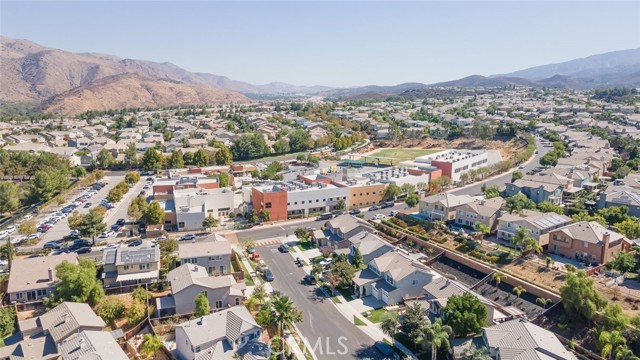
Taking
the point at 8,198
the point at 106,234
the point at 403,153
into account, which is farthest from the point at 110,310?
the point at 403,153

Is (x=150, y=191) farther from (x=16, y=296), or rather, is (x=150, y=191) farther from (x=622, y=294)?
(x=622, y=294)

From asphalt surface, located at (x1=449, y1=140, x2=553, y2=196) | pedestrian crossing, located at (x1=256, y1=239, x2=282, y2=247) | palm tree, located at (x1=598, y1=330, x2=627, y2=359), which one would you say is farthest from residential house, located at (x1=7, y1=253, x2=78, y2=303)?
asphalt surface, located at (x1=449, y1=140, x2=553, y2=196)

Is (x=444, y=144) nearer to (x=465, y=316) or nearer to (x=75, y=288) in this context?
(x=465, y=316)

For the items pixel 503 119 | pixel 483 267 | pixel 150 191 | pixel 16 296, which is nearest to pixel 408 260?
pixel 483 267

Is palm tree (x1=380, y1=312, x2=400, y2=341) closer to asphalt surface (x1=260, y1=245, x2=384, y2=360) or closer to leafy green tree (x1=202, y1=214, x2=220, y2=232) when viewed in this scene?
asphalt surface (x1=260, y1=245, x2=384, y2=360)

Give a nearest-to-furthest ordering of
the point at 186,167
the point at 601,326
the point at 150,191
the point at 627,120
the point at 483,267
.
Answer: the point at 601,326 < the point at 483,267 < the point at 150,191 < the point at 186,167 < the point at 627,120

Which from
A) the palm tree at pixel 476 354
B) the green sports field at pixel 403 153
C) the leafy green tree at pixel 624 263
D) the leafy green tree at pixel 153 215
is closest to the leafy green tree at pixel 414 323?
the palm tree at pixel 476 354

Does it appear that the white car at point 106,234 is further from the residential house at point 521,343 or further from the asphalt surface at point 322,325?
A: the residential house at point 521,343
